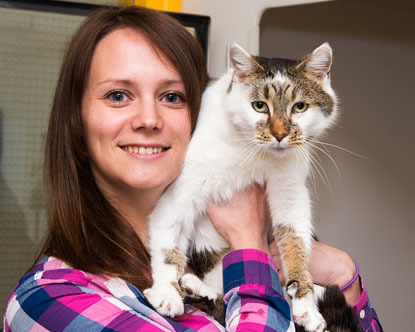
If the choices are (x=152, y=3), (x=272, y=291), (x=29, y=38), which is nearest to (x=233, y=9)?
(x=152, y=3)

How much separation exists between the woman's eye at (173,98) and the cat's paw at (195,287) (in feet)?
1.64

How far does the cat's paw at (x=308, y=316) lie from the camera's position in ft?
3.97

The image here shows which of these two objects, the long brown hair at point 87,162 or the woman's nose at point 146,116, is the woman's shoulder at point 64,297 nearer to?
the long brown hair at point 87,162

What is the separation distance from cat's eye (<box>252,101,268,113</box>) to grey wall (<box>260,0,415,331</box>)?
3.31 ft

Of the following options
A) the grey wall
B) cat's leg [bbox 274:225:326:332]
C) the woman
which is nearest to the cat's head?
the woman

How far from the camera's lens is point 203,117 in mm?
1429

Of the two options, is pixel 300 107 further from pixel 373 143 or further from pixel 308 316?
pixel 373 143

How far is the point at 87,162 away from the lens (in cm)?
136

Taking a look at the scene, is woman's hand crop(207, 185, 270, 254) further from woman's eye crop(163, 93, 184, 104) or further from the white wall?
the white wall

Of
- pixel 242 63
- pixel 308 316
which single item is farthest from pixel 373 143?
pixel 308 316

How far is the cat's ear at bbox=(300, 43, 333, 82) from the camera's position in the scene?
1.36 m

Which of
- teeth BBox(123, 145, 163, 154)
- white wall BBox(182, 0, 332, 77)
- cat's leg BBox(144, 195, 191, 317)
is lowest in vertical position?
cat's leg BBox(144, 195, 191, 317)

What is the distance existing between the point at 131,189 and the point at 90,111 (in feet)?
0.87

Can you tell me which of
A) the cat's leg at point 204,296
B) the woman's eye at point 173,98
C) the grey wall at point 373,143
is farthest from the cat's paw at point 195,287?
the grey wall at point 373,143
